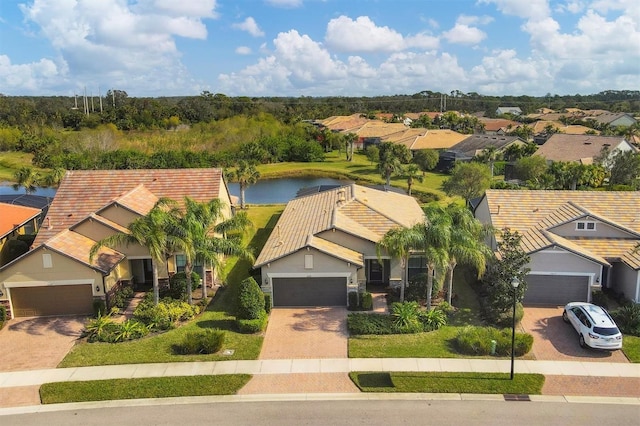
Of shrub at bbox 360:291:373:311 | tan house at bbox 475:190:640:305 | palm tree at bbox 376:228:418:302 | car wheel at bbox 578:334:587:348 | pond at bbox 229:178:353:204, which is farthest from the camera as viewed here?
pond at bbox 229:178:353:204

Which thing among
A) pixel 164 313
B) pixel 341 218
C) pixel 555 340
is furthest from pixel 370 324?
pixel 164 313

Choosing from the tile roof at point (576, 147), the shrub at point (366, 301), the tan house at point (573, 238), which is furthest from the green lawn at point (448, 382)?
the tile roof at point (576, 147)

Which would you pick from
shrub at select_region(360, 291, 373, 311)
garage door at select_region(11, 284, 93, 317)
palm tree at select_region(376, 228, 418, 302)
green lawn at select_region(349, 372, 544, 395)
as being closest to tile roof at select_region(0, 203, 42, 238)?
garage door at select_region(11, 284, 93, 317)

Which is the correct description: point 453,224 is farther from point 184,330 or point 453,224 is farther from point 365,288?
point 184,330

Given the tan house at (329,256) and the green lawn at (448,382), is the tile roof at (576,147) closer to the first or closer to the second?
the tan house at (329,256)

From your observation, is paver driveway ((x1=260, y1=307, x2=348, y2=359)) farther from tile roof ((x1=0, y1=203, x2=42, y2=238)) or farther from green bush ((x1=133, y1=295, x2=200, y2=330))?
tile roof ((x1=0, y1=203, x2=42, y2=238))

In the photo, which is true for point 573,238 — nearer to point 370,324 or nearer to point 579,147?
point 370,324

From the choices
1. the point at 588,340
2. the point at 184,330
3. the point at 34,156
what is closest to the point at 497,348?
the point at 588,340
